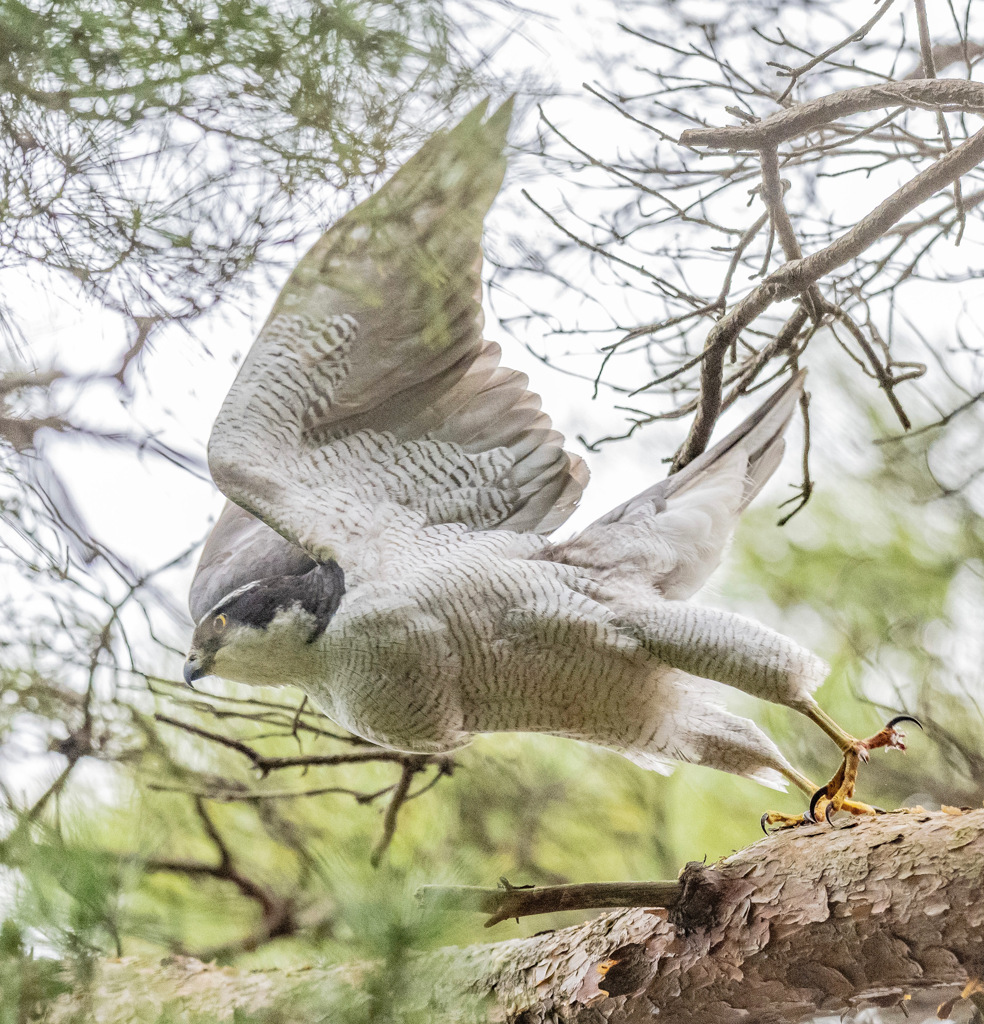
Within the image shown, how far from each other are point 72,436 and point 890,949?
5.37ft

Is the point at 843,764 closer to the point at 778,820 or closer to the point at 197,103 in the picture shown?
the point at 778,820

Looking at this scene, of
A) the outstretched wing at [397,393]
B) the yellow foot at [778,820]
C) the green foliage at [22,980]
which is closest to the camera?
the green foliage at [22,980]

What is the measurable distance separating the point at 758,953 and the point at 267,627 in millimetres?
941

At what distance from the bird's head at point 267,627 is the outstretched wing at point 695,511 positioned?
436mm

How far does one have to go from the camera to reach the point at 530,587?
1673 mm

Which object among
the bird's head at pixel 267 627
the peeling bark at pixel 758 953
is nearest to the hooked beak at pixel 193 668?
the bird's head at pixel 267 627

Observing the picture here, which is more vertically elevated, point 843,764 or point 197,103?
point 197,103

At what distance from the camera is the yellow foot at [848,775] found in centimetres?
164

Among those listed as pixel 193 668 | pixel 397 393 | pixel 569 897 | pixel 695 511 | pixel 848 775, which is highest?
pixel 397 393

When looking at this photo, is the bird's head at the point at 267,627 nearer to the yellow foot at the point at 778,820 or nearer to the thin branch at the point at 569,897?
the thin branch at the point at 569,897

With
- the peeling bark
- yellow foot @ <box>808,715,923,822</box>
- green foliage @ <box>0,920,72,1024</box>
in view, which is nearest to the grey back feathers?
yellow foot @ <box>808,715,923,822</box>

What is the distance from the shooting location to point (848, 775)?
1.68 m

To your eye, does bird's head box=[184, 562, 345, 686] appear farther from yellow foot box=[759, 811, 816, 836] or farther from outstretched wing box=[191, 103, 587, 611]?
yellow foot box=[759, 811, 816, 836]

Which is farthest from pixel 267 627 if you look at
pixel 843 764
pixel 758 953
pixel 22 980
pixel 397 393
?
pixel 843 764
